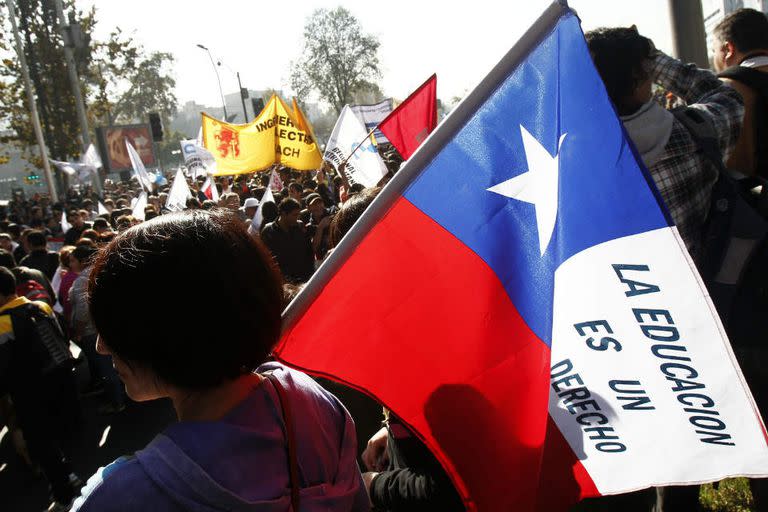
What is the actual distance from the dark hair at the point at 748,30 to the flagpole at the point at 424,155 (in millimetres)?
1691

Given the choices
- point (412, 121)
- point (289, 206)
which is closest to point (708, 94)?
point (412, 121)

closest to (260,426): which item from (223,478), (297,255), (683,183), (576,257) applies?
(223,478)

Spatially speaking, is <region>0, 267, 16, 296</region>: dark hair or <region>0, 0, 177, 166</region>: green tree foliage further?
<region>0, 0, 177, 166</region>: green tree foliage

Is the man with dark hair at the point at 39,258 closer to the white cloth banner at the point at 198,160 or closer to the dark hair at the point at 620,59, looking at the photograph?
the white cloth banner at the point at 198,160

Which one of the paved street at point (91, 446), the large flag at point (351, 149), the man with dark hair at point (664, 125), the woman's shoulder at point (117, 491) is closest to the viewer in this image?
the woman's shoulder at point (117, 491)

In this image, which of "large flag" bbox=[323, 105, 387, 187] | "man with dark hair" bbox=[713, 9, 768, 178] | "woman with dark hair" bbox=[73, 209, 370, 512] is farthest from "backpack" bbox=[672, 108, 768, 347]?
"large flag" bbox=[323, 105, 387, 187]

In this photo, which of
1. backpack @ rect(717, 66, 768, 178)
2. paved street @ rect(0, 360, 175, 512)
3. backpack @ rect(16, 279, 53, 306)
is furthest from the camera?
backpack @ rect(16, 279, 53, 306)

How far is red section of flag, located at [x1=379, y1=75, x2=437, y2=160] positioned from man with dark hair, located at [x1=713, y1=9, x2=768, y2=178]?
3.56m

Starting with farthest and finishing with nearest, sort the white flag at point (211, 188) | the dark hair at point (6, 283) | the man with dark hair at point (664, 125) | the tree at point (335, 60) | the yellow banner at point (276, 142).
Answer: the tree at point (335, 60)
the white flag at point (211, 188)
the yellow banner at point (276, 142)
the dark hair at point (6, 283)
the man with dark hair at point (664, 125)

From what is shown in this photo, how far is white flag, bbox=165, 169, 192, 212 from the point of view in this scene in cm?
1016

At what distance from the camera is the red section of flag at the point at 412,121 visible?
6.04 m

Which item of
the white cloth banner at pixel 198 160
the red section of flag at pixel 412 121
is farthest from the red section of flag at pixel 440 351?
the white cloth banner at pixel 198 160

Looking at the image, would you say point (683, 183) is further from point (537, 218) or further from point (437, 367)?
point (437, 367)

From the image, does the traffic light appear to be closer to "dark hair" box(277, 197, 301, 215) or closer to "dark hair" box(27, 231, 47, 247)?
"dark hair" box(27, 231, 47, 247)
